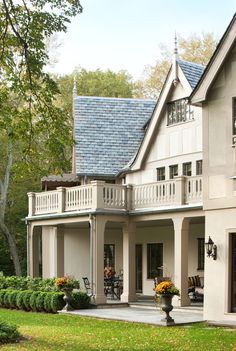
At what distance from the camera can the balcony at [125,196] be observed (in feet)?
83.9

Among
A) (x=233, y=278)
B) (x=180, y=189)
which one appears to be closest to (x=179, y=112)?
(x=180, y=189)

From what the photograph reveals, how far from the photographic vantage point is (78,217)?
94.7 ft

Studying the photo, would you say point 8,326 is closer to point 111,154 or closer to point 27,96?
point 27,96

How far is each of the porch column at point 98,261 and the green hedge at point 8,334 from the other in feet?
37.2

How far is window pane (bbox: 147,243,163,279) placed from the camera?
107 feet

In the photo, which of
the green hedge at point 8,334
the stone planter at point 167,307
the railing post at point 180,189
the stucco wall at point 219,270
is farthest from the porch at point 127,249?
the green hedge at point 8,334

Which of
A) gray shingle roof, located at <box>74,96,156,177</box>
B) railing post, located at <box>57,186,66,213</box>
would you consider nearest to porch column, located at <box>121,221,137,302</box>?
railing post, located at <box>57,186,66,213</box>

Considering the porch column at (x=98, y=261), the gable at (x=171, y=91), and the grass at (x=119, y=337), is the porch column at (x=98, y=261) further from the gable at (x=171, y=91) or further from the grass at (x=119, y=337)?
the grass at (x=119, y=337)

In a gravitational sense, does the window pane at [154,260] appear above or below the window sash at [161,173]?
below

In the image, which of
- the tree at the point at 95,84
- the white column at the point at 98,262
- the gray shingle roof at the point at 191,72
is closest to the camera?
the white column at the point at 98,262

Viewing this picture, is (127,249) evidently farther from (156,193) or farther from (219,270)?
(219,270)

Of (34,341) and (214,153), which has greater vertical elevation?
(214,153)

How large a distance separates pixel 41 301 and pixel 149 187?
638 cm

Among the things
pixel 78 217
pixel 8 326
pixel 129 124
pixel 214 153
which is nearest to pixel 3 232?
pixel 129 124
